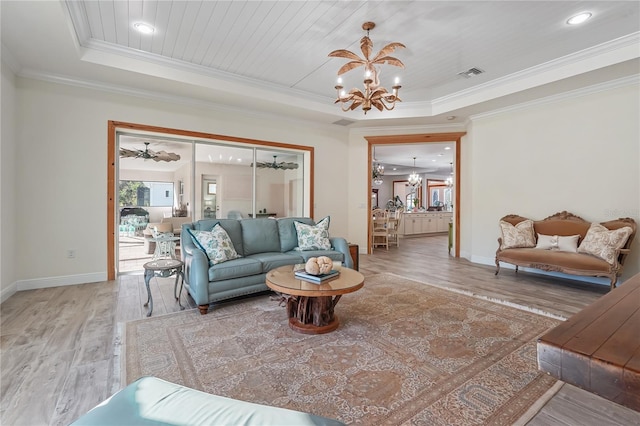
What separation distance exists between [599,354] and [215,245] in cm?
323

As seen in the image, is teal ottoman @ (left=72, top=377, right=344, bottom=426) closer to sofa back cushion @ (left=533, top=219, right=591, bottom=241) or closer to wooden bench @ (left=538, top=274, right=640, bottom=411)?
wooden bench @ (left=538, top=274, right=640, bottom=411)

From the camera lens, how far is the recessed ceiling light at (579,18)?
3.05 meters

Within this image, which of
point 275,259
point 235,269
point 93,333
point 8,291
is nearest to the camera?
point 93,333

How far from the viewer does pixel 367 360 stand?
7.20 feet

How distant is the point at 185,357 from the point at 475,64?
195 inches

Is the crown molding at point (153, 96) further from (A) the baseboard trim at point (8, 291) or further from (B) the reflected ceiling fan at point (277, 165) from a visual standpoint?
(A) the baseboard trim at point (8, 291)

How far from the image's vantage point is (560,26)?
10.7 ft

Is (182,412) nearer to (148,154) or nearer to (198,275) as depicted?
(198,275)

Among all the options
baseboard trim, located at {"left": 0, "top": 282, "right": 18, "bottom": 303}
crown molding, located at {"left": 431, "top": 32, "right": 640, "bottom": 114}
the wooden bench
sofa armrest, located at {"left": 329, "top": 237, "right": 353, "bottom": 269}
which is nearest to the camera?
the wooden bench

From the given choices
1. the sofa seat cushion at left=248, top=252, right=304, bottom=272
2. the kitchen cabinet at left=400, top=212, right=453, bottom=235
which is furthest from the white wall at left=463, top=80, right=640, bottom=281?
the kitchen cabinet at left=400, top=212, right=453, bottom=235

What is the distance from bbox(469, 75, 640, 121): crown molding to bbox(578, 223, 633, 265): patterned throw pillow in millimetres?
1971

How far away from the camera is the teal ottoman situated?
2.95 ft

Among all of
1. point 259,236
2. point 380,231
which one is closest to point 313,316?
point 259,236

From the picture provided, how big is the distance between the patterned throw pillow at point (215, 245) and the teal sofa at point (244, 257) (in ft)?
0.24
